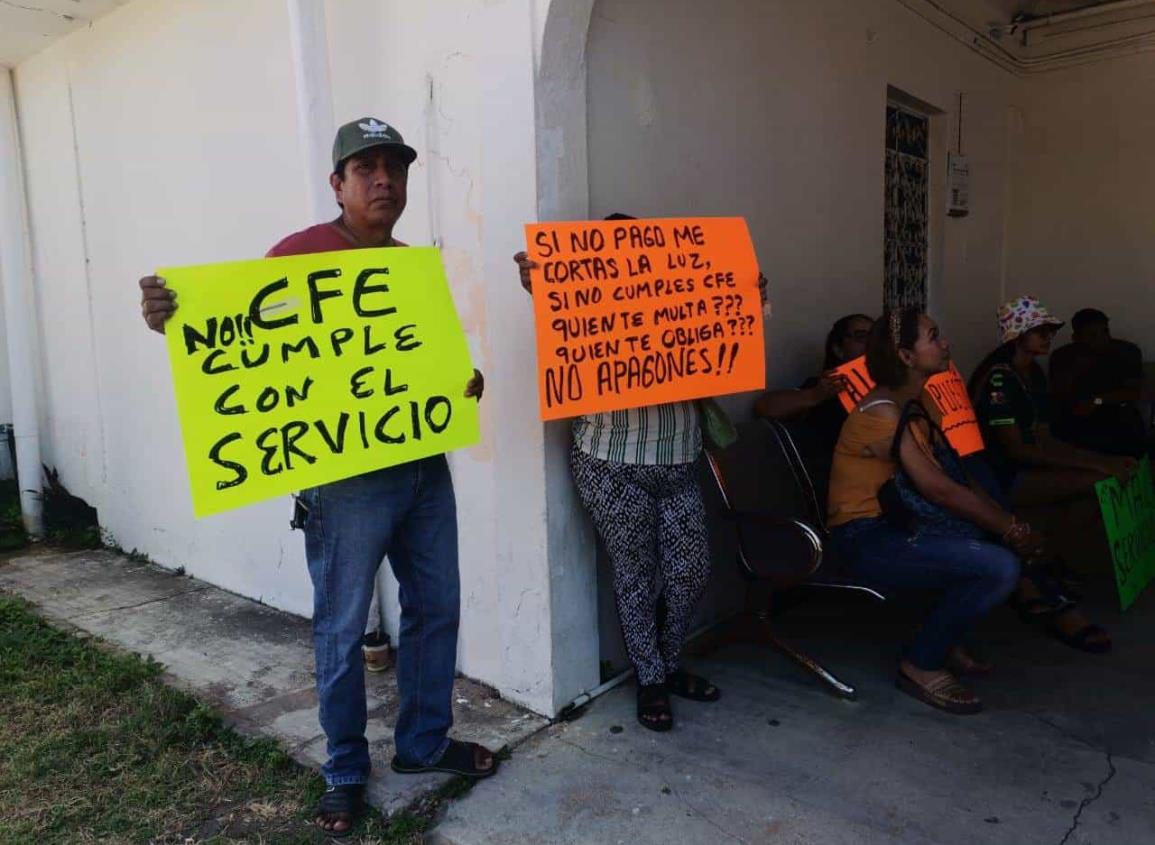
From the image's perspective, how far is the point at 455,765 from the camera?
9.10 feet

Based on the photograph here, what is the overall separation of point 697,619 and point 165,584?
292 centimetres

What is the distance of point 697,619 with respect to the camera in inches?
153

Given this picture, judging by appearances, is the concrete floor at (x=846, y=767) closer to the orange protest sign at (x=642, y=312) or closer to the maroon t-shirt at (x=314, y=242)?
the orange protest sign at (x=642, y=312)

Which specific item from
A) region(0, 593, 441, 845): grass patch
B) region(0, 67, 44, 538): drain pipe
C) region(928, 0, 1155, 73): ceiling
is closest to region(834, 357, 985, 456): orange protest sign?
region(0, 593, 441, 845): grass patch

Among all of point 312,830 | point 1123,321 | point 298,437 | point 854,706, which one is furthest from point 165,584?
point 1123,321

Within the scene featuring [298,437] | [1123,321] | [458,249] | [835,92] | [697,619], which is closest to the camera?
[298,437]

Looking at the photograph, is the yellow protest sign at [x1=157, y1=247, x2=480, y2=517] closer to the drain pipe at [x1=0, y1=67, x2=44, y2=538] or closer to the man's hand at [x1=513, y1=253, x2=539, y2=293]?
the man's hand at [x1=513, y1=253, x2=539, y2=293]

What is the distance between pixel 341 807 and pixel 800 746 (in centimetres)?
147

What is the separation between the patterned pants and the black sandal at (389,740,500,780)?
665 millimetres

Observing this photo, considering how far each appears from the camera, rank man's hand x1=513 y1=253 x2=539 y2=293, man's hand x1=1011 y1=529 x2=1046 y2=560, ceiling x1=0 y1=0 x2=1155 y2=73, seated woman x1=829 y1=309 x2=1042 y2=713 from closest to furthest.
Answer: man's hand x1=513 y1=253 x2=539 y2=293, seated woman x1=829 y1=309 x2=1042 y2=713, man's hand x1=1011 y1=529 x2=1046 y2=560, ceiling x1=0 y1=0 x2=1155 y2=73

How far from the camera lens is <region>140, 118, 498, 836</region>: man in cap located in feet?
8.03

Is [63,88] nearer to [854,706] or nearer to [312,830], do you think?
[312,830]

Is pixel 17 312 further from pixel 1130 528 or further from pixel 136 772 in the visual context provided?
pixel 1130 528

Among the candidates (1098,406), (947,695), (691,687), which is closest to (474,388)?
(691,687)
